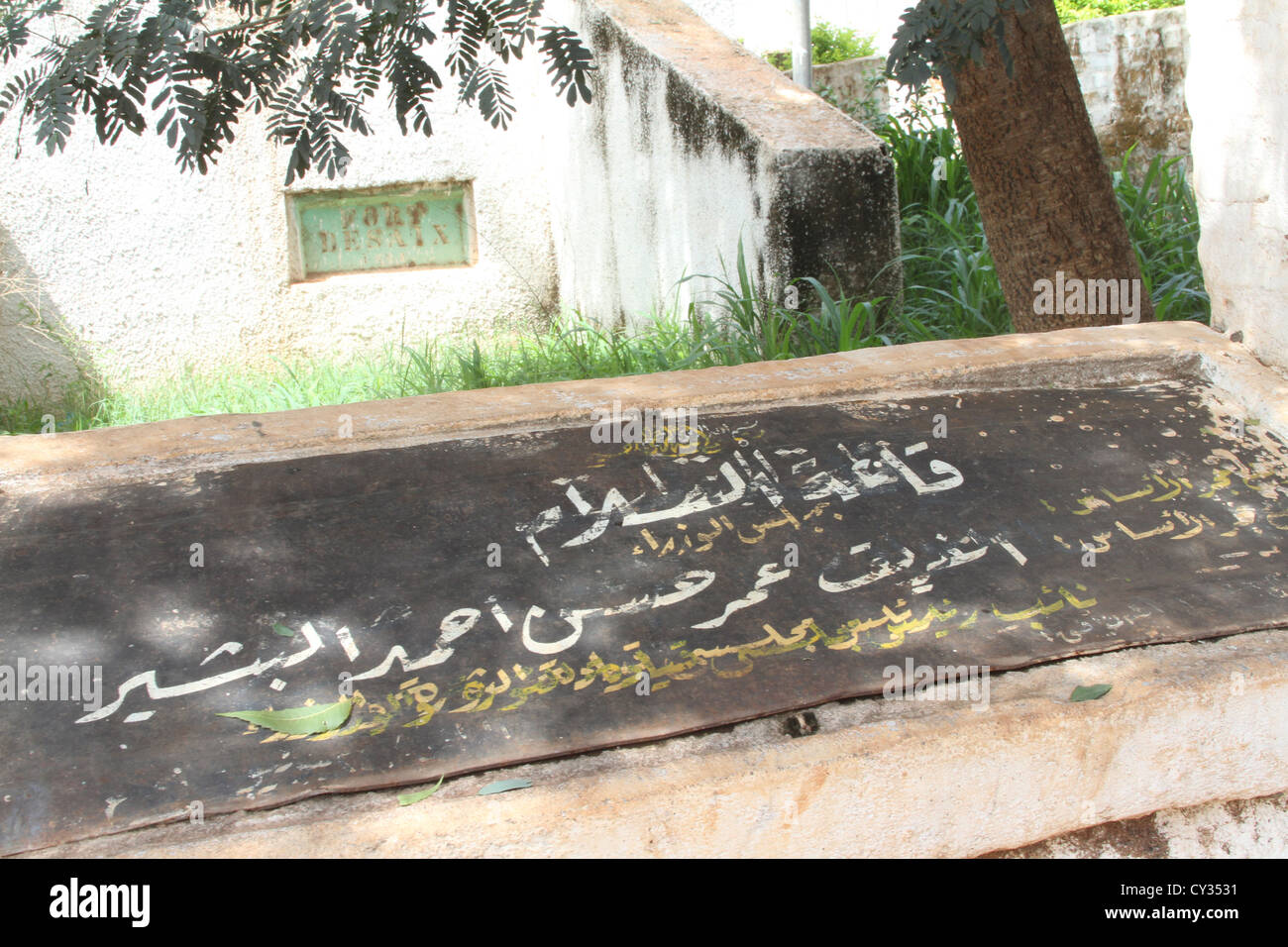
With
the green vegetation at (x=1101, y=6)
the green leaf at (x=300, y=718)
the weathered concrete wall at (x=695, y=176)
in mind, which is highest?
the green vegetation at (x=1101, y=6)

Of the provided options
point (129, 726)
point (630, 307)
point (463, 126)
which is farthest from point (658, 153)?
point (129, 726)

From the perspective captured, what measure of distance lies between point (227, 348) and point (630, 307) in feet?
7.57

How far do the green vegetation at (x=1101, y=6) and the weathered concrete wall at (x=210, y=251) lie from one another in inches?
200

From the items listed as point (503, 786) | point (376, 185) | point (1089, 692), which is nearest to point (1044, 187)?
point (1089, 692)

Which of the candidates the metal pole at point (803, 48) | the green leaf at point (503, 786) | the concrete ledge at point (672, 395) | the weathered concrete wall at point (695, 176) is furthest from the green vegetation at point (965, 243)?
the green leaf at point (503, 786)

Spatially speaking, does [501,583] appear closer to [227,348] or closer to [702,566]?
[702,566]

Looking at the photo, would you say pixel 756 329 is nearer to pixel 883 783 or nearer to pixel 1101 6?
pixel 883 783

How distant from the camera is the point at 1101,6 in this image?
9047 millimetres

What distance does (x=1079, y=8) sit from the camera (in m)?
9.09

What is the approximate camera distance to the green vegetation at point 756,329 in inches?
157

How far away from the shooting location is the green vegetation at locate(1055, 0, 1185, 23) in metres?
8.84

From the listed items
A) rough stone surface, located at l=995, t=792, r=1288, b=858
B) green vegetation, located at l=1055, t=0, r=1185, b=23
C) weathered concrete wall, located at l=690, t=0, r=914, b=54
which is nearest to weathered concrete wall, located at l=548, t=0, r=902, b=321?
weathered concrete wall, located at l=690, t=0, r=914, b=54

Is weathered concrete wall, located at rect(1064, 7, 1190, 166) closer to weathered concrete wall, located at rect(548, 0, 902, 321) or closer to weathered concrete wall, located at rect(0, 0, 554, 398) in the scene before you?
weathered concrete wall, located at rect(548, 0, 902, 321)

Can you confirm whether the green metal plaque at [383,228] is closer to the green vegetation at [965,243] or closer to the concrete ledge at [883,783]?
the green vegetation at [965,243]
